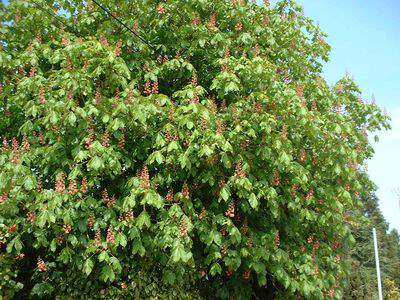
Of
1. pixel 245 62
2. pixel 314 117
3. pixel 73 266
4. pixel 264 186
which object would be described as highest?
pixel 245 62

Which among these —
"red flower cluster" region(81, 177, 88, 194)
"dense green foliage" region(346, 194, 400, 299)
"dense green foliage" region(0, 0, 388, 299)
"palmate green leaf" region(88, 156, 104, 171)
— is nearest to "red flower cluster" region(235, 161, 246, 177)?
"dense green foliage" region(0, 0, 388, 299)

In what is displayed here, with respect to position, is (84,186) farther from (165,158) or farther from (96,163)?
(165,158)

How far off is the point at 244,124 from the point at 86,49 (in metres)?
2.71

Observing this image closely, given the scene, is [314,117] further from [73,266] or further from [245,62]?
[73,266]

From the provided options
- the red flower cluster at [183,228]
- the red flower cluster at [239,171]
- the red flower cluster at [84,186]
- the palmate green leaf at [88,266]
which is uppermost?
the red flower cluster at [239,171]

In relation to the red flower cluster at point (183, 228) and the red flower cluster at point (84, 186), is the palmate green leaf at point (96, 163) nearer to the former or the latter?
the red flower cluster at point (84, 186)

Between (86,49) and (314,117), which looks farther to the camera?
(314,117)

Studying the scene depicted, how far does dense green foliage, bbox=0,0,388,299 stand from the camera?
6352 mm

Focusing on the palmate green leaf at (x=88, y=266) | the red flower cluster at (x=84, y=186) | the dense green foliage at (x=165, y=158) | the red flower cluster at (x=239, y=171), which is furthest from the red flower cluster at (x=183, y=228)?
the red flower cluster at (x=84, y=186)

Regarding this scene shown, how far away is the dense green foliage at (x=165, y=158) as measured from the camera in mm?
6352

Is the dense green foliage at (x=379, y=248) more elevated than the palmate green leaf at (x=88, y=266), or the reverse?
the dense green foliage at (x=379, y=248)

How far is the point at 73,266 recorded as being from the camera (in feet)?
22.3

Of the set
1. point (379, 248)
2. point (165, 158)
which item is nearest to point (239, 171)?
point (165, 158)

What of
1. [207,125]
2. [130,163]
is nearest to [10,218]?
[130,163]
